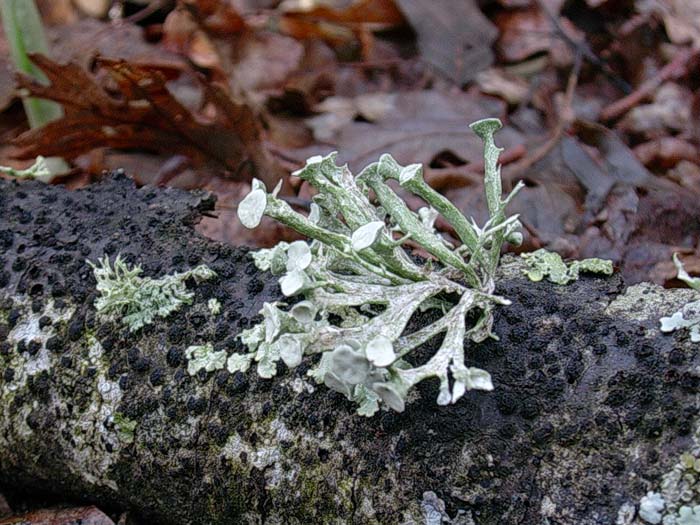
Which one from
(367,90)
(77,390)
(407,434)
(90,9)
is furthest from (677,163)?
(90,9)

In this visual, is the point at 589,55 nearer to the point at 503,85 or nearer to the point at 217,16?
the point at 503,85

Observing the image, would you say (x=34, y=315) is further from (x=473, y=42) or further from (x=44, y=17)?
(x=44, y=17)

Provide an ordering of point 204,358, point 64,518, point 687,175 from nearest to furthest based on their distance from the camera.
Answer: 1. point 204,358
2. point 64,518
3. point 687,175

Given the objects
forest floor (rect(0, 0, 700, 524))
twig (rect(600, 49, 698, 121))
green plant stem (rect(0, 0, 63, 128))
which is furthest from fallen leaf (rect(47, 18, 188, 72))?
twig (rect(600, 49, 698, 121))

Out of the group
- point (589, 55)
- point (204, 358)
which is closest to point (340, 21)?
point (589, 55)

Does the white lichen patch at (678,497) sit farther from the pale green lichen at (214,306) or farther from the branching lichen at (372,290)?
the pale green lichen at (214,306)

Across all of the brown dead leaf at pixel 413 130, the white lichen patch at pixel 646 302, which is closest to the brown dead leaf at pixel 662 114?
the brown dead leaf at pixel 413 130
